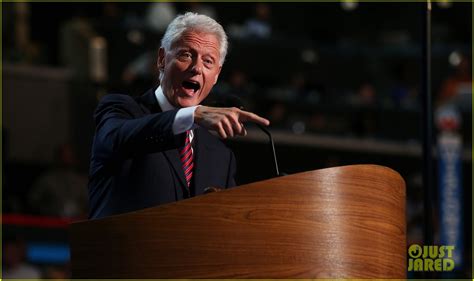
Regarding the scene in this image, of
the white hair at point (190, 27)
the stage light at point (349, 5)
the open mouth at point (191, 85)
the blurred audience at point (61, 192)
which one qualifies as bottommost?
the blurred audience at point (61, 192)

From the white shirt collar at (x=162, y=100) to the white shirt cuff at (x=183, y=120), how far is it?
19.1 inches

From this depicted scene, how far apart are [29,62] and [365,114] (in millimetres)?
3391

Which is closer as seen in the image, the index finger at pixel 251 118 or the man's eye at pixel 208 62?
the index finger at pixel 251 118

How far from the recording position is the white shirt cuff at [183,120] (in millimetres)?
2820

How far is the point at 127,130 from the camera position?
296cm

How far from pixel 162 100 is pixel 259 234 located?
79cm

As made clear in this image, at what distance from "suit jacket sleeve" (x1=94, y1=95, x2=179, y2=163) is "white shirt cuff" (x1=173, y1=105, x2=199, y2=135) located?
2 centimetres

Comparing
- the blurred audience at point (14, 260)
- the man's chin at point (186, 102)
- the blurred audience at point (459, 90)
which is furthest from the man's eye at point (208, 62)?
the blurred audience at point (459, 90)

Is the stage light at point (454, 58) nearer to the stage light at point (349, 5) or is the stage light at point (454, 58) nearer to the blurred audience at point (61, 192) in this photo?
the stage light at point (349, 5)

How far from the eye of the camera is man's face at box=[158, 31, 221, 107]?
3.30 meters

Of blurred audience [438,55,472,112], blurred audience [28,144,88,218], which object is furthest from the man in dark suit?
blurred audience [438,55,472,112]

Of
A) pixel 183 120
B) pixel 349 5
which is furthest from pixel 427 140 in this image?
pixel 349 5

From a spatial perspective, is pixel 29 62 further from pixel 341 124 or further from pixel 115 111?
pixel 115 111

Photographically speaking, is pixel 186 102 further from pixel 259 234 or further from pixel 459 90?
pixel 459 90
